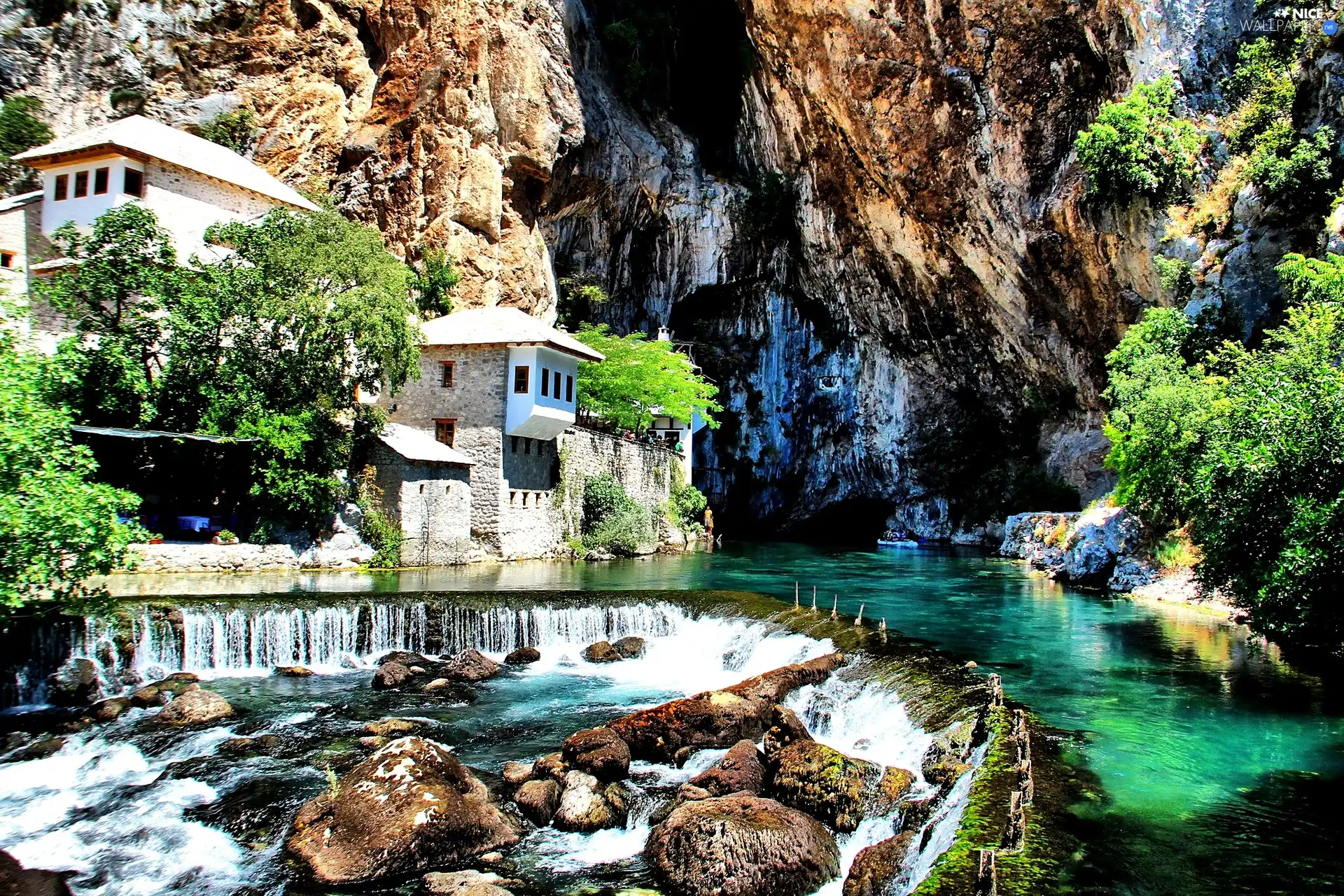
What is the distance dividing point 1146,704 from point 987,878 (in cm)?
Result: 794

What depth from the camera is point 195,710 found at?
12.2m

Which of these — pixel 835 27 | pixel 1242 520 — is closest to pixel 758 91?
pixel 835 27

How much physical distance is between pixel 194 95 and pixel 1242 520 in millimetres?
33477

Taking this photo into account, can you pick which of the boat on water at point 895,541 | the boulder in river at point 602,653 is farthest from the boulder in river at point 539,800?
the boat on water at point 895,541

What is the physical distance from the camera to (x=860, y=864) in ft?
26.2

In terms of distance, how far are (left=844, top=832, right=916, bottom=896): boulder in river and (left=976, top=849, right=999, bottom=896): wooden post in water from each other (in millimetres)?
1242

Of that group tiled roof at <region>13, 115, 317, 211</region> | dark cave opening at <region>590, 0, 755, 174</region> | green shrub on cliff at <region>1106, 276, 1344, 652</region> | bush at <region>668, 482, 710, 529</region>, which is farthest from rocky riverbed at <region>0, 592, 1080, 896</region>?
dark cave opening at <region>590, 0, 755, 174</region>

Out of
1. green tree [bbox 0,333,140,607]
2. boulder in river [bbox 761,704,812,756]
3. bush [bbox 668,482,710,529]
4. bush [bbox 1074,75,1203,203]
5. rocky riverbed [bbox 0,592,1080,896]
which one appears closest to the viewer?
rocky riverbed [bbox 0,592,1080,896]

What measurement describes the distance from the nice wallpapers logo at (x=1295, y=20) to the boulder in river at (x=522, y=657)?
27.0m

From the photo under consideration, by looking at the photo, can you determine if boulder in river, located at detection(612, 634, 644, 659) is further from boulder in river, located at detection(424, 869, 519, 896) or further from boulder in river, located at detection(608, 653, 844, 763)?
boulder in river, located at detection(424, 869, 519, 896)

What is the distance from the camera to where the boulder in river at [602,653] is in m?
16.8

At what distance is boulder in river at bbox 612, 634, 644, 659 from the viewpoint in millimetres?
17078

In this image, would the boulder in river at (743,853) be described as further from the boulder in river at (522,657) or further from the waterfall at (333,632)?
the waterfall at (333,632)

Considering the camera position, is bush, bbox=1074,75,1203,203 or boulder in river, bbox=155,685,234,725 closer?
boulder in river, bbox=155,685,234,725
